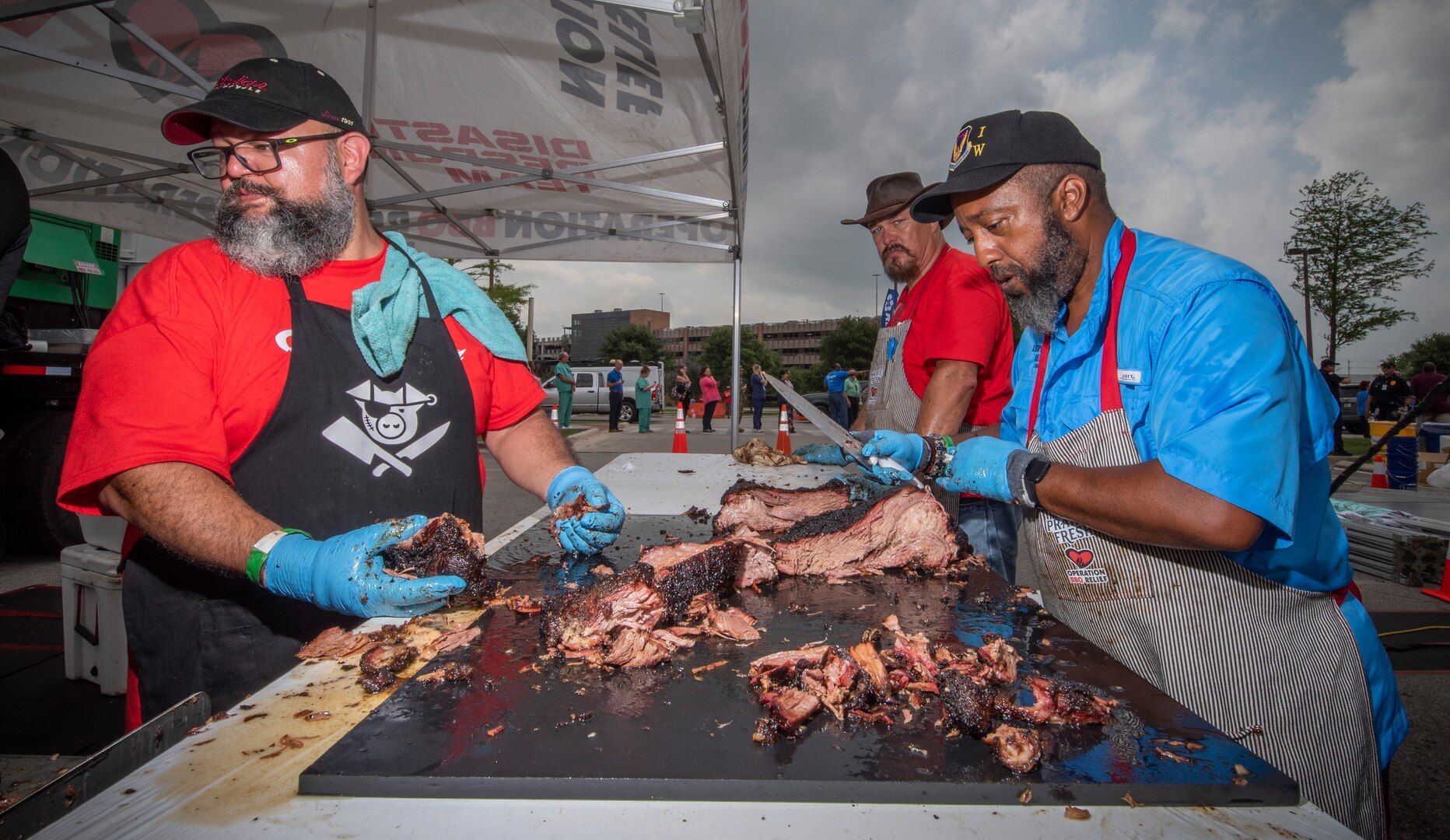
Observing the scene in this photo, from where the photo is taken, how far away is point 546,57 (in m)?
5.43

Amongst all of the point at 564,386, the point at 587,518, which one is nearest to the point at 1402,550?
the point at 587,518

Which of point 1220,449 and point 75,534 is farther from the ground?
point 1220,449

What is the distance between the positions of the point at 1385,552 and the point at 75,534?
34.6 feet

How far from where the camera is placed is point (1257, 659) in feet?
5.71

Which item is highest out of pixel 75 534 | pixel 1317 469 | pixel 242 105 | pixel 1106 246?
pixel 242 105

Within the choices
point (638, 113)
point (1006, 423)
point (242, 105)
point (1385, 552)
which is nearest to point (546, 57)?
point (638, 113)

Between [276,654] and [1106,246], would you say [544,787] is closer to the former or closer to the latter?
[276,654]

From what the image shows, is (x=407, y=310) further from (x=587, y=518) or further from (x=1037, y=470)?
(x=1037, y=470)

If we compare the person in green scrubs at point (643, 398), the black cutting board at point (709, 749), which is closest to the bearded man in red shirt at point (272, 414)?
the black cutting board at point (709, 749)

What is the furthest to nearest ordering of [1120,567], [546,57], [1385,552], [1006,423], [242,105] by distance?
[546,57] → [1385,552] → [1006,423] → [242,105] → [1120,567]

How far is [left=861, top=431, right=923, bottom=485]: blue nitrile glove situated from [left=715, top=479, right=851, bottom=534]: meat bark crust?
1.46 feet

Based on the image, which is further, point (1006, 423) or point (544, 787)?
point (1006, 423)

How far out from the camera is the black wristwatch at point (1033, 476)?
6.32 ft

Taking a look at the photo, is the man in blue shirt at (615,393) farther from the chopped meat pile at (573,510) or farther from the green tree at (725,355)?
the green tree at (725,355)
